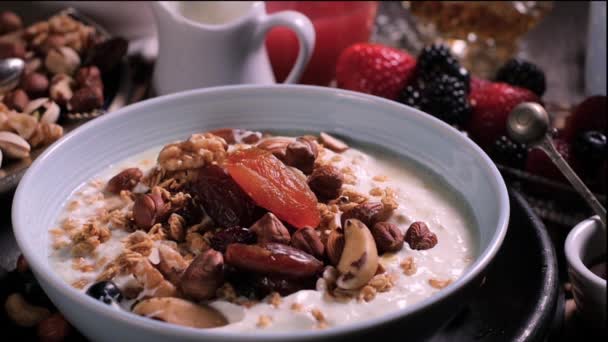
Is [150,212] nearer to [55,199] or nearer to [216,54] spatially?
[55,199]

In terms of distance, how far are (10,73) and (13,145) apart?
0.37 metres

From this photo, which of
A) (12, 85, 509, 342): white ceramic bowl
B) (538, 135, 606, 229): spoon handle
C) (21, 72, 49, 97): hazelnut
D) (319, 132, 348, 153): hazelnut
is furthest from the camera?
(21, 72, 49, 97): hazelnut

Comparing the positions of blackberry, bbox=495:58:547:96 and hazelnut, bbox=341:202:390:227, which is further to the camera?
blackberry, bbox=495:58:547:96

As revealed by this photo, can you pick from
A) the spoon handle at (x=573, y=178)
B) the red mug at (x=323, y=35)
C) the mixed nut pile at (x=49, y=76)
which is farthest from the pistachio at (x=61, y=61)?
the spoon handle at (x=573, y=178)

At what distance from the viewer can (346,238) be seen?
0.97 m

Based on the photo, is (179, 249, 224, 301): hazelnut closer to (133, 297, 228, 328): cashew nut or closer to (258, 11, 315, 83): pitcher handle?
(133, 297, 228, 328): cashew nut

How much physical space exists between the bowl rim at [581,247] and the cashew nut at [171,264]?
Result: 1.87ft

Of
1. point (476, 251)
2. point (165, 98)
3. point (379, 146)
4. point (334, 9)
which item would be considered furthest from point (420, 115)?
point (334, 9)

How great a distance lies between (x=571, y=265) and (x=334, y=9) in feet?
3.21

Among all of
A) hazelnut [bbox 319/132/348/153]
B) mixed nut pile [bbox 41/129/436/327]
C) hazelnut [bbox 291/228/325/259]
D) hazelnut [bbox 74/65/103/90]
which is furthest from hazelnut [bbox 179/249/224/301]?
hazelnut [bbox 74/65/103/90]

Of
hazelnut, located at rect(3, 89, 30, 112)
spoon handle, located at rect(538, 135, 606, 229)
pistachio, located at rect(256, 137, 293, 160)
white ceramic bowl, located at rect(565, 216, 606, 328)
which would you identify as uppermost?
spoon handle, located at rect(538, 135, 606, 229)

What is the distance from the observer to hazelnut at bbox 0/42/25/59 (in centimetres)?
173

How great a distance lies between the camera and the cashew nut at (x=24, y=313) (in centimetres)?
103

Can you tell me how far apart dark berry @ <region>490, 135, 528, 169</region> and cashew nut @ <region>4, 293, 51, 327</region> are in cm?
90
